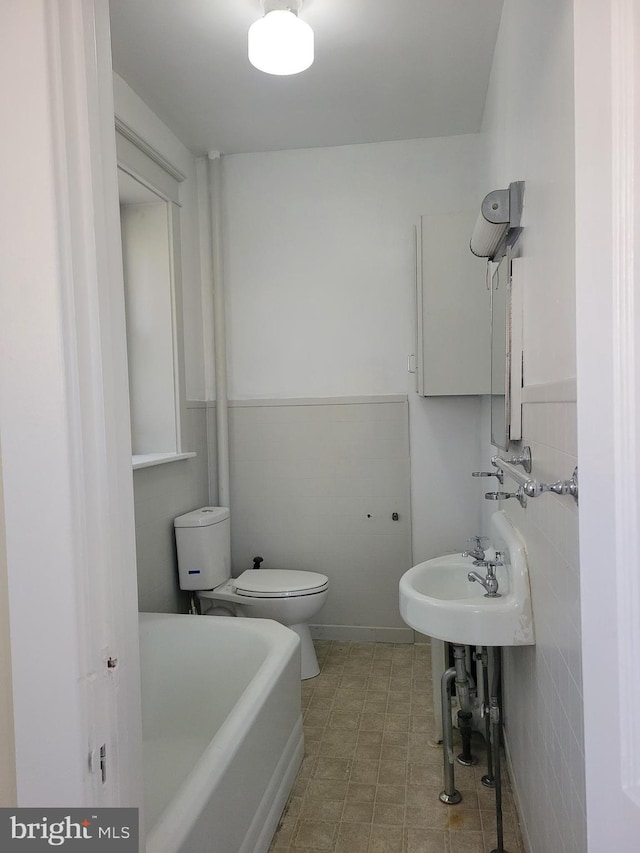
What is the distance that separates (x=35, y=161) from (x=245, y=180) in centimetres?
277

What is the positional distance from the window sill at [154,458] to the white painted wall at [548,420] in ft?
4.89

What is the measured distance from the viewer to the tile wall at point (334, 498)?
3.19m

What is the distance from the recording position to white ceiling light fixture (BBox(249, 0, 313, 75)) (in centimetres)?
195

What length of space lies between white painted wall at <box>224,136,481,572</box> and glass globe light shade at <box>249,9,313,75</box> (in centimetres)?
118

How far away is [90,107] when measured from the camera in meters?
0.76

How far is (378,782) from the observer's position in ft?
6.70

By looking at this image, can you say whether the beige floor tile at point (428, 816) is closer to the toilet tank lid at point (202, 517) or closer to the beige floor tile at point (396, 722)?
the beige floor tile at point (396, 722)

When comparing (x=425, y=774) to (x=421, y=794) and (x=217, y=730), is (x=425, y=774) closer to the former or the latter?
(x=421, y=794)

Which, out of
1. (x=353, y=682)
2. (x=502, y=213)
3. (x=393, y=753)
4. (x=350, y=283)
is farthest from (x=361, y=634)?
(x=502, y=213)

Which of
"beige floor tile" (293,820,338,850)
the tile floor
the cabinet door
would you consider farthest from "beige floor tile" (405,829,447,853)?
the cabinet door

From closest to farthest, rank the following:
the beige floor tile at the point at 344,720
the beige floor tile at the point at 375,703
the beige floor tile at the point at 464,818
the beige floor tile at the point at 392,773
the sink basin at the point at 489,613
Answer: the sink basin at the point at 489,613 < the beige floor tile at the point at 464,818 < the beige floor tile at the point at 392,773 < the beige floor tile at the point at 344,720 < the beige floor tile at the point at 375,703

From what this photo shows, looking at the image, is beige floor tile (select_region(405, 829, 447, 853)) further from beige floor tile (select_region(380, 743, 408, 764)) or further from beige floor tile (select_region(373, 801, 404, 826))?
beige floor tile (select_region(380, 743, 408, 764))

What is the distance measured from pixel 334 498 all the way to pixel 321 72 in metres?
2.02

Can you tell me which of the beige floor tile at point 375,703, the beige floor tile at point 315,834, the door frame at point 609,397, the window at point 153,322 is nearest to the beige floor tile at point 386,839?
the beige floor tile at point 315,834
